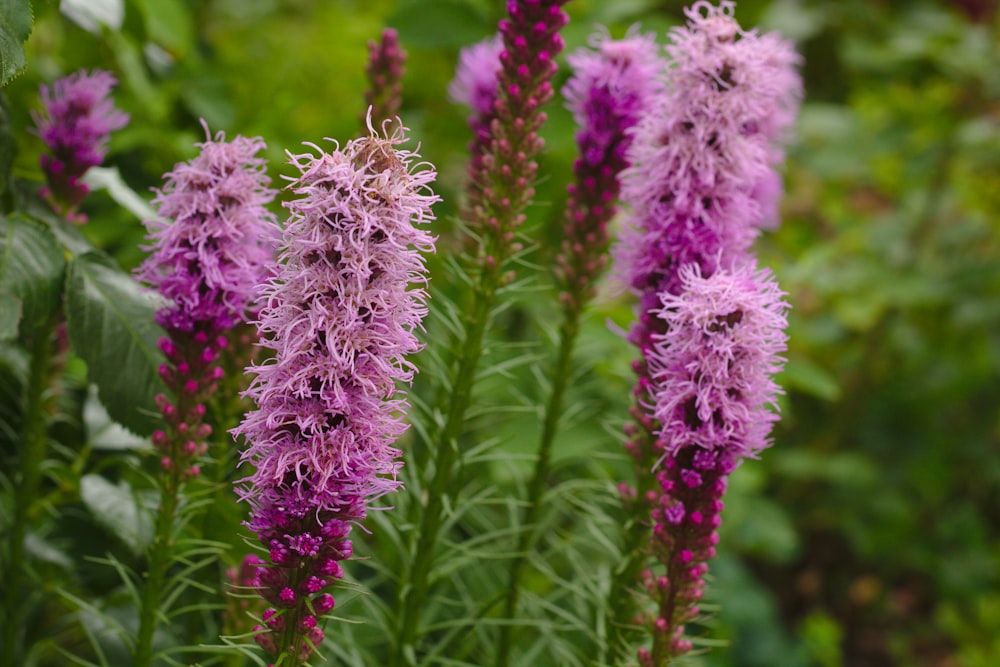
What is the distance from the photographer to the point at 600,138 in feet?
6.69

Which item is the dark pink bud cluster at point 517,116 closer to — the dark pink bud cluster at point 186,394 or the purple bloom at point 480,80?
the purple bloom at point 480,80

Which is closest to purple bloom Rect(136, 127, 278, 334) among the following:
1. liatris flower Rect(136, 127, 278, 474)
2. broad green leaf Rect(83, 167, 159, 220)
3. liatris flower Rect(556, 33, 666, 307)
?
liatris flower Rect(136, 127, 278, 474)

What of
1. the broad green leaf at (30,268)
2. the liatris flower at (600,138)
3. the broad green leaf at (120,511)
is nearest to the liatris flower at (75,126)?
the broad green leaf at (30,268)

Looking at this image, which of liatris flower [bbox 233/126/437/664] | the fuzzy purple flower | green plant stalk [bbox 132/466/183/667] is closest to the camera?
liatris flower [bbox 233/126/437/664]

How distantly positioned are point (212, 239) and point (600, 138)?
0.83 m

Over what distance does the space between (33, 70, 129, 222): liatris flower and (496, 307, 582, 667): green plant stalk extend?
38.7 inches

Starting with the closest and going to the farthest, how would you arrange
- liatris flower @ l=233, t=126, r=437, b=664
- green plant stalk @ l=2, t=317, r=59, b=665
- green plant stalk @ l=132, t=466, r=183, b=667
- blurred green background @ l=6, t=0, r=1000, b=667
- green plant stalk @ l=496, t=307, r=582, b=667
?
liatris flower @ l=233, t=126, r=437, b=664
green plant stalk @ l=132, t=466, r=183, b=667
green plant stalk @ l=2, t=317, r=59, b=665
green plant stalk @ l=496, t=307, r=582, b=667
blurred green background @ l=6, t=0, r=1000, b=667

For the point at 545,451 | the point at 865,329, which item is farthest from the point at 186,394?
the point at 865,329

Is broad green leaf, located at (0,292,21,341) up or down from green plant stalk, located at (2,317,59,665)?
up

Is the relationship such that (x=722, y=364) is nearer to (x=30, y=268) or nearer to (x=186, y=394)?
(x=186, y=394)

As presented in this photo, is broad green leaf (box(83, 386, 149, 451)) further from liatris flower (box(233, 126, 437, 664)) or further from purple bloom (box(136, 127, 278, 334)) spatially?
liatris flower (box(233, 126, 437, 664))

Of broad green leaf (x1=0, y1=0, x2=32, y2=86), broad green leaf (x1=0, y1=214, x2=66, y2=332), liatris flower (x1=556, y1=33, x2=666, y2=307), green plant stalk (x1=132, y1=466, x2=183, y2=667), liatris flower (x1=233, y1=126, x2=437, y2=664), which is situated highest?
liatris flower (x1=556, y1=33, x2=666, y2=307)

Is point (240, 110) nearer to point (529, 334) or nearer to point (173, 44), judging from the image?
point (173, 44)

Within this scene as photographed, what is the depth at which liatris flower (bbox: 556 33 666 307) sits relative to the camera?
2.01 meters
